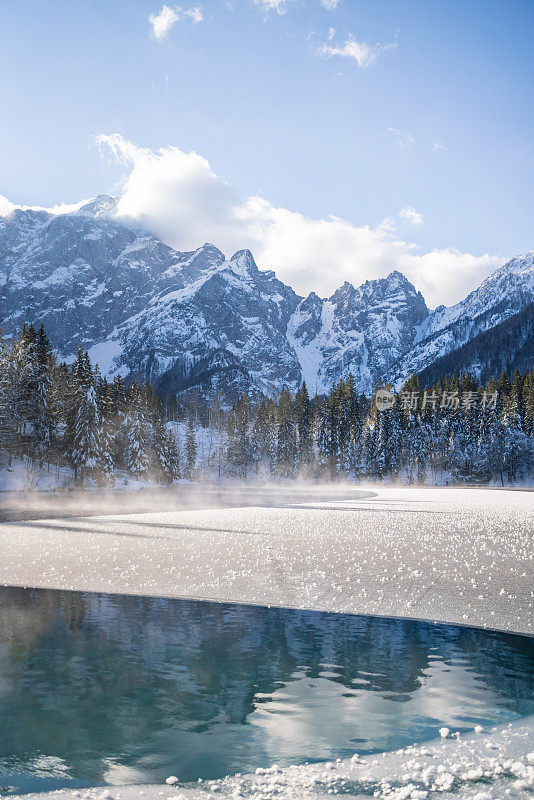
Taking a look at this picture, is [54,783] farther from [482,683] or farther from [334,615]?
[334,615]

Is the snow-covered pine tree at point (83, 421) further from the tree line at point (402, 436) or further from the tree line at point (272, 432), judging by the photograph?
the tree line at point (402, 436)

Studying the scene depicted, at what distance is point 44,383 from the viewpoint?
6244cm

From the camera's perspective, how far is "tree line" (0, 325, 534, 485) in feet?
204

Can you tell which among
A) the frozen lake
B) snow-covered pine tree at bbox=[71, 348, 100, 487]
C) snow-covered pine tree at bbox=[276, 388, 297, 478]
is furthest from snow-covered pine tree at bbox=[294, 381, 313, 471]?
the frozen lake

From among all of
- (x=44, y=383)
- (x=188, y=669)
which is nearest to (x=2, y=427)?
(x=44, y=383)

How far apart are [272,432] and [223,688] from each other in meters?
119

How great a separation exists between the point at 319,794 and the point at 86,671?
14.9ft

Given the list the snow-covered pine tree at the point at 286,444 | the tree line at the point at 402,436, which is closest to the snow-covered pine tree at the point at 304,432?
the tree line at the point at 402,436

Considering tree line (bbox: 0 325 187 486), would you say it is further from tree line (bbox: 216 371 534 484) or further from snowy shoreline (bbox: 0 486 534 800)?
tree line (bbox: 216 371 534 484)

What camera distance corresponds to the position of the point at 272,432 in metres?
127

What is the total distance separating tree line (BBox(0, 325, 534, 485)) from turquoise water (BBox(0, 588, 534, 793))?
4755 cm

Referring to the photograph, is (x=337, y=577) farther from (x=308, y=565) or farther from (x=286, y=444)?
(x=286, y=444)

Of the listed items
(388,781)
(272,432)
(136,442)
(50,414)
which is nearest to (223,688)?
(388,781)

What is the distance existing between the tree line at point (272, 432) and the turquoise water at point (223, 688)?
1872 inches
